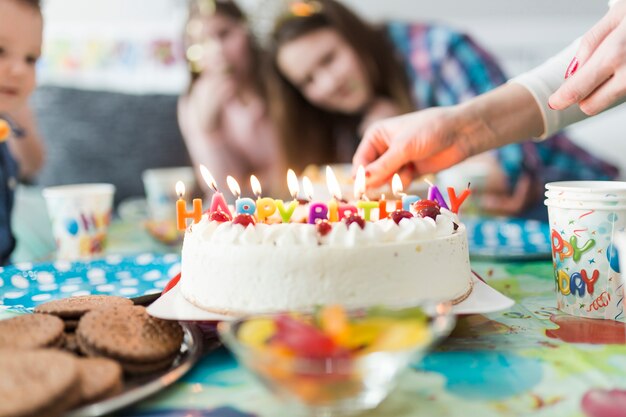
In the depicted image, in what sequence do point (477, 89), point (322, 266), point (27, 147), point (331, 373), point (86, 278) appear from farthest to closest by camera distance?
1. point (477, 89)
2. point (27, 147)
3. point (86, 278)
4. point (322, 266)
5. point (331, 373)

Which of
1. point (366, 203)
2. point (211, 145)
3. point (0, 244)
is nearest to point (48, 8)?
point (211, 145)

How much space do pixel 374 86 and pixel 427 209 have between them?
7.62 ft

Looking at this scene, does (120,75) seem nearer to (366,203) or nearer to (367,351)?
(366,203)

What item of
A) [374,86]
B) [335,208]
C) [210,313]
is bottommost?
[210,313]

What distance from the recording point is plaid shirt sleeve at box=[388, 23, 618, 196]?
2830mm

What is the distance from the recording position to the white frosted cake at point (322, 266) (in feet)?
2.57

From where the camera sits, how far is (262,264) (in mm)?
797

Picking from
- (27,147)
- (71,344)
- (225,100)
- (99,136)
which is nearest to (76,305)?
(71,344)

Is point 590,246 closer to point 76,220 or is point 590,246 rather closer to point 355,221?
point 355,221

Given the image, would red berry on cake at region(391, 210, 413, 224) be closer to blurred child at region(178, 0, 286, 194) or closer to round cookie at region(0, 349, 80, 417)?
round cookie at region(0, 349, 80, 417)

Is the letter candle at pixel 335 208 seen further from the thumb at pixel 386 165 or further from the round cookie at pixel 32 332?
the round cookie at pixel 32 332

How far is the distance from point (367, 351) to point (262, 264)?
270 mm

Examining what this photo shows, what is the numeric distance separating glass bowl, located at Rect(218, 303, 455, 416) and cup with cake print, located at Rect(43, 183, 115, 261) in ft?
3.30

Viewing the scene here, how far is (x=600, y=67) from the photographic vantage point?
0.87 m
